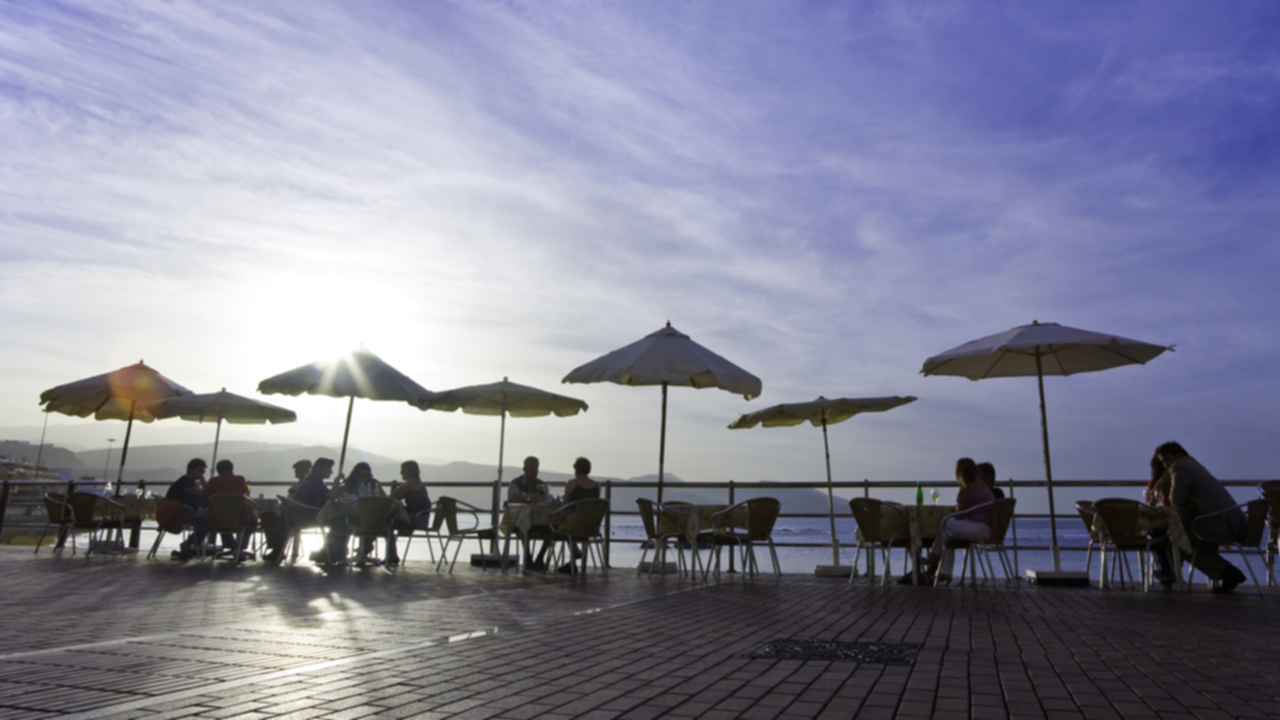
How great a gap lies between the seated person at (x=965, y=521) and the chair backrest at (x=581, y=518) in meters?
3.62

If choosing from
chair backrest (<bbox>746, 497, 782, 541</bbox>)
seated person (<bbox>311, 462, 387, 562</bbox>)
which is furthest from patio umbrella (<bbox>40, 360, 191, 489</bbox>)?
chair backrest (<bbox>746, 497, 782, 541</bbox>)

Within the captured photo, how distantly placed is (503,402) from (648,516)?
3637mm

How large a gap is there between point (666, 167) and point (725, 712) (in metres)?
11.0

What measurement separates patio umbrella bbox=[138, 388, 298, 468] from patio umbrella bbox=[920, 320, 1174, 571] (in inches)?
399

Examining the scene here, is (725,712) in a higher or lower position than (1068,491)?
lower

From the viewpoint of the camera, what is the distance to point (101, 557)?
423 inches

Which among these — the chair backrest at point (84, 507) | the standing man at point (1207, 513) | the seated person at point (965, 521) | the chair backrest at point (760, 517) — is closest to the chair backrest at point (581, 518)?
the chair backrest at point (760, 517)

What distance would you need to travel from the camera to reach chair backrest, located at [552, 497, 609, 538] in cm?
910

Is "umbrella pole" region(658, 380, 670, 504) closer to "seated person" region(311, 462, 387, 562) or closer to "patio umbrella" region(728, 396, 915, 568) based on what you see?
"patio umbrella" region(728, 396, 915, 568)

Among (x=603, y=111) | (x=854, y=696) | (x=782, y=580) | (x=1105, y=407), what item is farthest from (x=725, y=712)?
(x=1105, y=407)

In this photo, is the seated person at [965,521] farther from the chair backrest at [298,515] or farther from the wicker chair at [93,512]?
the wicker chair at [93,512]

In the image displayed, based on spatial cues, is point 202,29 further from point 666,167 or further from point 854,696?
point 854,696

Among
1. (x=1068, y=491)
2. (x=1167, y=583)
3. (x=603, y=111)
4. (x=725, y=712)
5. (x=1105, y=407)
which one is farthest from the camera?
(x=1105, y=407)

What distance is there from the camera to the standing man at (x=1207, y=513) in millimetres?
7387
